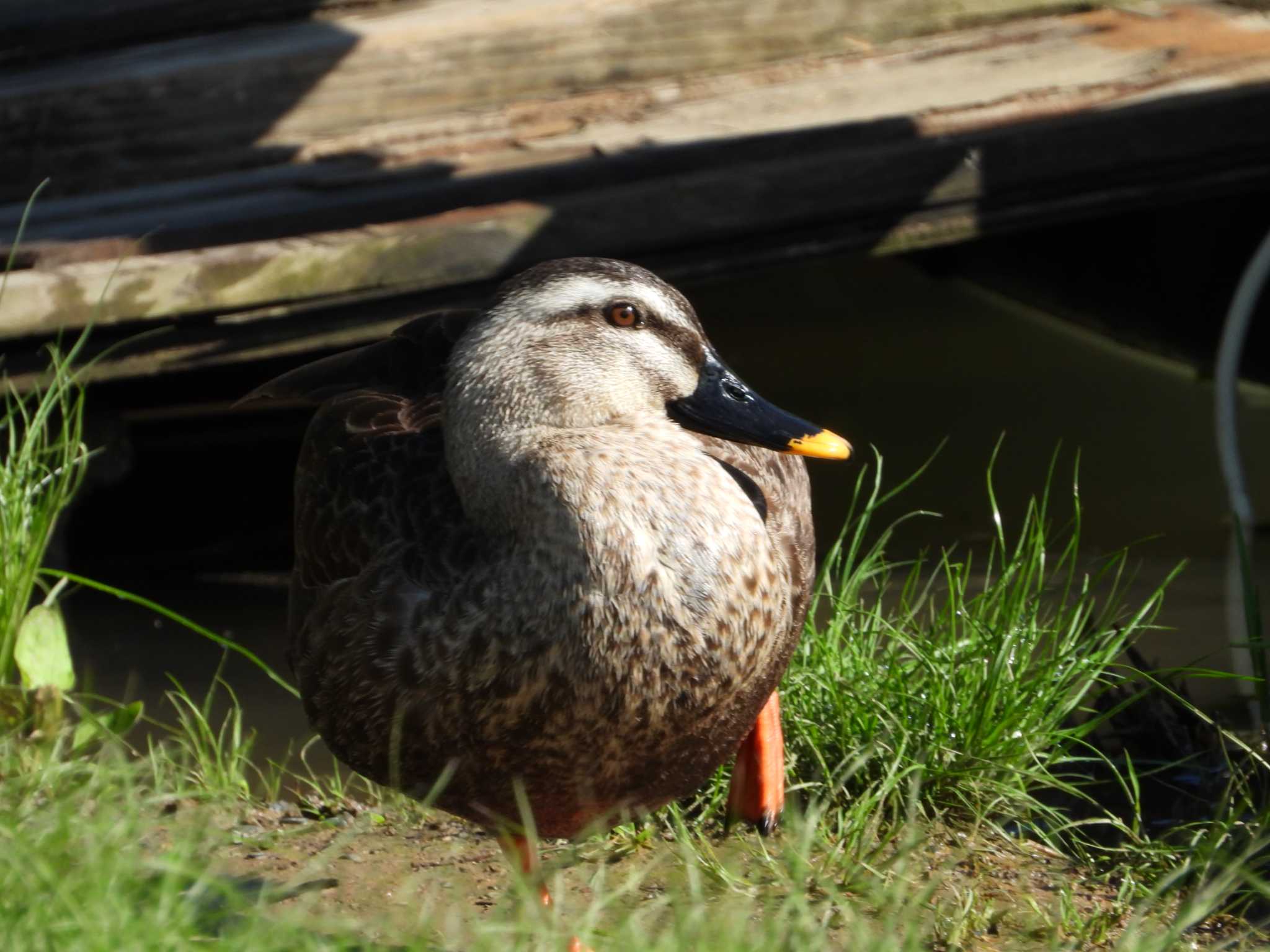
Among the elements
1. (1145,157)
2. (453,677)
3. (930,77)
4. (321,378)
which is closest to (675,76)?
(930,77)

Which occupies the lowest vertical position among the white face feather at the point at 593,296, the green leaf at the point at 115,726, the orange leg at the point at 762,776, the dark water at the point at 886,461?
the dark water at the point at 886,461

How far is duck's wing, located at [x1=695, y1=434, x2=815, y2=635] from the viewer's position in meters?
2.80

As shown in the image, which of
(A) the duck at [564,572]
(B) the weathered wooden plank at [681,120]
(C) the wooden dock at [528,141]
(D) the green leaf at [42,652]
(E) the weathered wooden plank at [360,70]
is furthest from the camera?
(E) the weathered wooden plank at [360,70]

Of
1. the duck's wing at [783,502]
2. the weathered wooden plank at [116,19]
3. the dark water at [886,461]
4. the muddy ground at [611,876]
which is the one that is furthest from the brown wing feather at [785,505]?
the weathered wooden plank at [116,19]

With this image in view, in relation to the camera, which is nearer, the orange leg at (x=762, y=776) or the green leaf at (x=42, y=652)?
the orange leg at (x=762, y=776)

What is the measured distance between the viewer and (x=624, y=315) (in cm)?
268

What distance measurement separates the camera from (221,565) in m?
5.23

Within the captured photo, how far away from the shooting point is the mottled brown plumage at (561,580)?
2.50 m

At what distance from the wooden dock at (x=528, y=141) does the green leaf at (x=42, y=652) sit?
32.2 inches

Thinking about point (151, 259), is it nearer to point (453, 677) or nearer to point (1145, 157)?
point (453, 677)

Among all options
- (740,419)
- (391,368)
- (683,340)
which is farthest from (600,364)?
(391,368)

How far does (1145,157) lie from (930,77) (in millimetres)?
1076

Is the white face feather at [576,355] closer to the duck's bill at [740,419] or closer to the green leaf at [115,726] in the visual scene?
the duck's bill at [740,419]

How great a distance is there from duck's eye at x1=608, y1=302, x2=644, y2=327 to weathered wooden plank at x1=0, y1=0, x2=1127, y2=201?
2.90 meters
